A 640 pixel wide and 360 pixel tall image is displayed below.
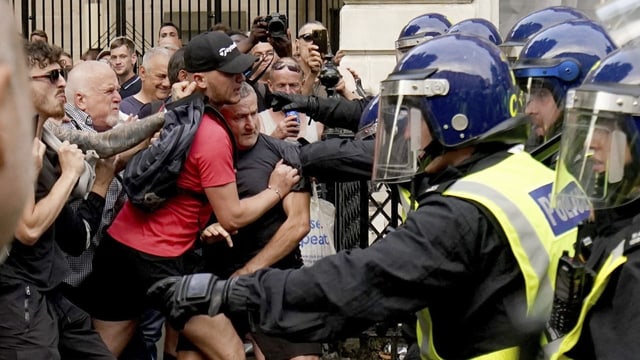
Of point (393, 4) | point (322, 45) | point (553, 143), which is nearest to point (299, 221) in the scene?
point (553, 143)

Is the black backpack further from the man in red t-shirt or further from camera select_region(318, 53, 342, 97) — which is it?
camera select_region(318, 53, 342, 97)

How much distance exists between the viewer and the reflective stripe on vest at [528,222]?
3.39 metres

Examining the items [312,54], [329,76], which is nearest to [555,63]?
[329,76]

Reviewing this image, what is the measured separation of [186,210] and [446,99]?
8.10 ft

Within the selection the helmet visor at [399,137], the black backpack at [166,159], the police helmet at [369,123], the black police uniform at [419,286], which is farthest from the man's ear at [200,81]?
the black police uniform at [419,286]

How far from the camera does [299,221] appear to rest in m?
6.24

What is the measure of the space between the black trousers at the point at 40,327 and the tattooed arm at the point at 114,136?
725 millimetres

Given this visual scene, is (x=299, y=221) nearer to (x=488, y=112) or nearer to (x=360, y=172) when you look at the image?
(x=360, y=172)

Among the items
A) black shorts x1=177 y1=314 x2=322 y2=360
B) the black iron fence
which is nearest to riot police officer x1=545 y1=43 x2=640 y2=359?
black shorts x1=177 y1=314 x2=322 y2=360

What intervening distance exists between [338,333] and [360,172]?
235 centimetres

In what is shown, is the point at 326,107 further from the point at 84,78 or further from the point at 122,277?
the point at 122,277

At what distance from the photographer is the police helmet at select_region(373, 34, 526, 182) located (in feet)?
12.2

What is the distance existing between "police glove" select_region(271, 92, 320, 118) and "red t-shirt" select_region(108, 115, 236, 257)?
2.48 feet

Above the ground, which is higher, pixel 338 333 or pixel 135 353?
pixel 338 333
